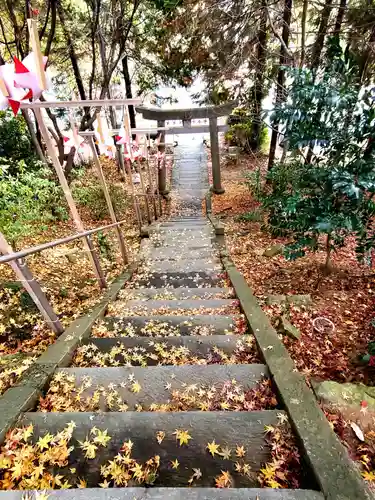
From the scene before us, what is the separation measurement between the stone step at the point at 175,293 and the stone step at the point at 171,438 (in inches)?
93.2

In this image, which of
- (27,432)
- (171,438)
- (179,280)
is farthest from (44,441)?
(179,280)

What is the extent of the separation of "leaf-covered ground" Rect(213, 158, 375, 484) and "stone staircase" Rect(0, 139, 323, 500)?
0.61m

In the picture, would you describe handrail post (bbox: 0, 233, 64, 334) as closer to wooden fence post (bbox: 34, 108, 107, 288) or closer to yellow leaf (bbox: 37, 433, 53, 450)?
wooden fence post (bbox: 34, 108, 107, 288)

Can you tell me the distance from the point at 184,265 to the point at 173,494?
4.54 m

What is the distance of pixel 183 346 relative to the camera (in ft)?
8.70

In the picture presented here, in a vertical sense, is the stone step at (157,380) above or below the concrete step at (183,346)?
above

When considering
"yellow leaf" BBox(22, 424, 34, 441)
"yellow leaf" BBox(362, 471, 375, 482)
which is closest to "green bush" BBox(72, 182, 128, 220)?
"yellow leaf" BBox(22, 424, 34, 441)

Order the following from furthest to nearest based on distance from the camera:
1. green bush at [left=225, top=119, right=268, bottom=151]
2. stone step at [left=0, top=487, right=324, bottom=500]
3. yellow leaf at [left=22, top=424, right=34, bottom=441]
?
1. green bush at [left=225, top=119, right=268, bottom=151]
2. yellow leaf at [left=22, top=424, right=34, bottom=441]
3. stone step at [left=0, top=487, right=324, bottom=500]

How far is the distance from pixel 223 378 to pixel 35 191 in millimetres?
4222

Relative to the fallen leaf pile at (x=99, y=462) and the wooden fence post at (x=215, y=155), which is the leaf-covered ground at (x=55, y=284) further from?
the wooden fence post at (x=215, y=155)

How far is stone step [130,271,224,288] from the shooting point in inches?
187

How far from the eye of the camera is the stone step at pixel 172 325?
304cm

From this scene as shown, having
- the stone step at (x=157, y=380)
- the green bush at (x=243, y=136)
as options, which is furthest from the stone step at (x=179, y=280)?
the green bush at (x=243, y=136)

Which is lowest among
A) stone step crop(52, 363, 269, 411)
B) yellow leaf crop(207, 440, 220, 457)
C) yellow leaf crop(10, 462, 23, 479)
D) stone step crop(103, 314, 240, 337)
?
stone step crop(103, 314, 240, 337)
